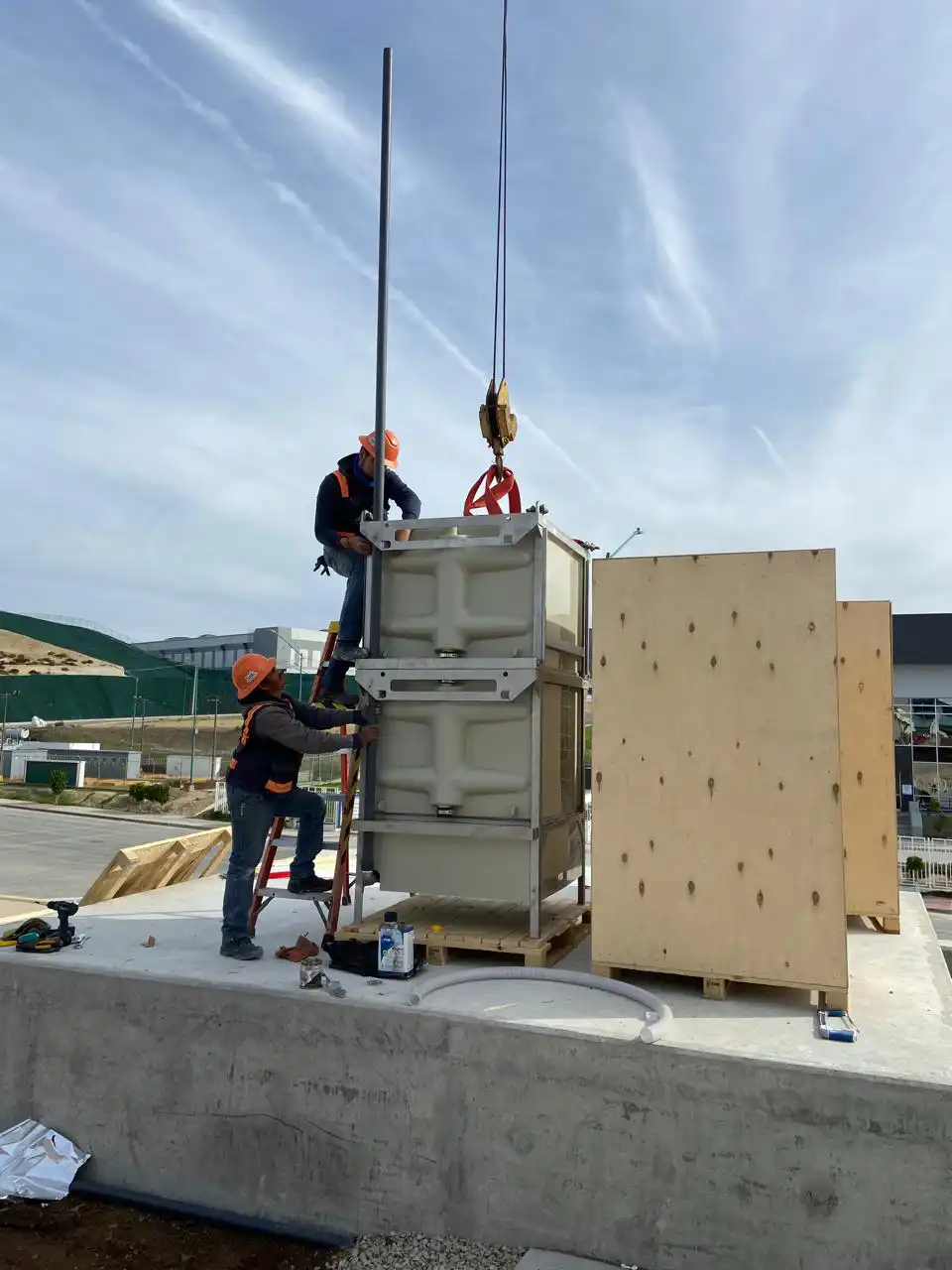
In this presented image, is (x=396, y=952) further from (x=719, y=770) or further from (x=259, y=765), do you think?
(x=719, y=770)

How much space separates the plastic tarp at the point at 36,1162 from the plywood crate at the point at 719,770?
2948 millimetres

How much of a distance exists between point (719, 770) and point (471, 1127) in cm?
203

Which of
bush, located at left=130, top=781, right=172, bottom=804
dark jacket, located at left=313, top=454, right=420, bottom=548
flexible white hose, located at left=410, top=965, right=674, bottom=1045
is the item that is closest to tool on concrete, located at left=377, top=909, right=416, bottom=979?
flexible white hose, located at left=410, top=965, right=674, bottom=1045

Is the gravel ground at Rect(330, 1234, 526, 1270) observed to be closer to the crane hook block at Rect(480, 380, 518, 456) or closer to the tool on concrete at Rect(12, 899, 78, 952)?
the tool on concrete at Rect(12, 899, 78, 952)

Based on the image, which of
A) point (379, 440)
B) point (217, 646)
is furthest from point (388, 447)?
point (217, 646)

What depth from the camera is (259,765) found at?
5.42 meters

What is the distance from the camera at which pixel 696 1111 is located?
3727 millimetres

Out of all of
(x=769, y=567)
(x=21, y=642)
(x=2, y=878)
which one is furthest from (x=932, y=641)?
(x=21, y=642)

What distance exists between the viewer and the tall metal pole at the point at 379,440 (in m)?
5.59

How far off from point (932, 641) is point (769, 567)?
3483 cm

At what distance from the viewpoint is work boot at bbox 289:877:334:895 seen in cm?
586

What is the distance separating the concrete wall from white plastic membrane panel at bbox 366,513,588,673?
2120 mm

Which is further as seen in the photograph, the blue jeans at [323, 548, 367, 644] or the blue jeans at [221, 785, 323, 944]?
the blue jeans at [323, 548, 367, 644]

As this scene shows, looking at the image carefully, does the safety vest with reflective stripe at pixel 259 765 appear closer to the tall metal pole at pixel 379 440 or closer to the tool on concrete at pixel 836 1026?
the tall metal pole at pixel 379 440
